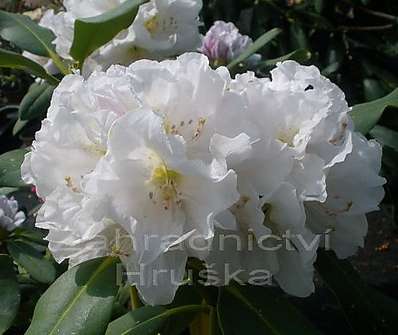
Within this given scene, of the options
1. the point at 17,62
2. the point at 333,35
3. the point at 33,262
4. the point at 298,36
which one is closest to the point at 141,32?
the point at 17,62

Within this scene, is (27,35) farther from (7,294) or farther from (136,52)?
(7,294)

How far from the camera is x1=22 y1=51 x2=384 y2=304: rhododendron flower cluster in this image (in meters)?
0.69

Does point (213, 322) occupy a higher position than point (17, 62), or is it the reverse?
point (17, 62)

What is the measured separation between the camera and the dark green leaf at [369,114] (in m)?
0.98

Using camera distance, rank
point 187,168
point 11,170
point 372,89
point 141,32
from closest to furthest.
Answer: point 187,168, point 11,170, point 141,32, point 372,89

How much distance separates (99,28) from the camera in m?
1.04

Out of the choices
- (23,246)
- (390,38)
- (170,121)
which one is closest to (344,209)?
(170,121)

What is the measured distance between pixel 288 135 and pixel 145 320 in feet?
0.95

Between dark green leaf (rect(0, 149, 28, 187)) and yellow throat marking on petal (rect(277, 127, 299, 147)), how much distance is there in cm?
39

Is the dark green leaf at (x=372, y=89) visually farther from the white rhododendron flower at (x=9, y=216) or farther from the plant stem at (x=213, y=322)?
the plant stem at (x=213, y=322)

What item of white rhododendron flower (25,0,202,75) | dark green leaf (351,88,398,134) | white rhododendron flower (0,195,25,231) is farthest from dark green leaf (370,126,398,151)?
white rhododendron flower (0,195,25,231)

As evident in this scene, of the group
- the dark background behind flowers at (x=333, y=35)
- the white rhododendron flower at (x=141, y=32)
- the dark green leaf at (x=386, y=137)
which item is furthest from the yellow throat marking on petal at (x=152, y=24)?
the dark background behind flowers at (x=333, y=35)

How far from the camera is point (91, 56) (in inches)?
46.0

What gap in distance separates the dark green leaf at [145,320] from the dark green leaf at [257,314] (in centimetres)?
6
